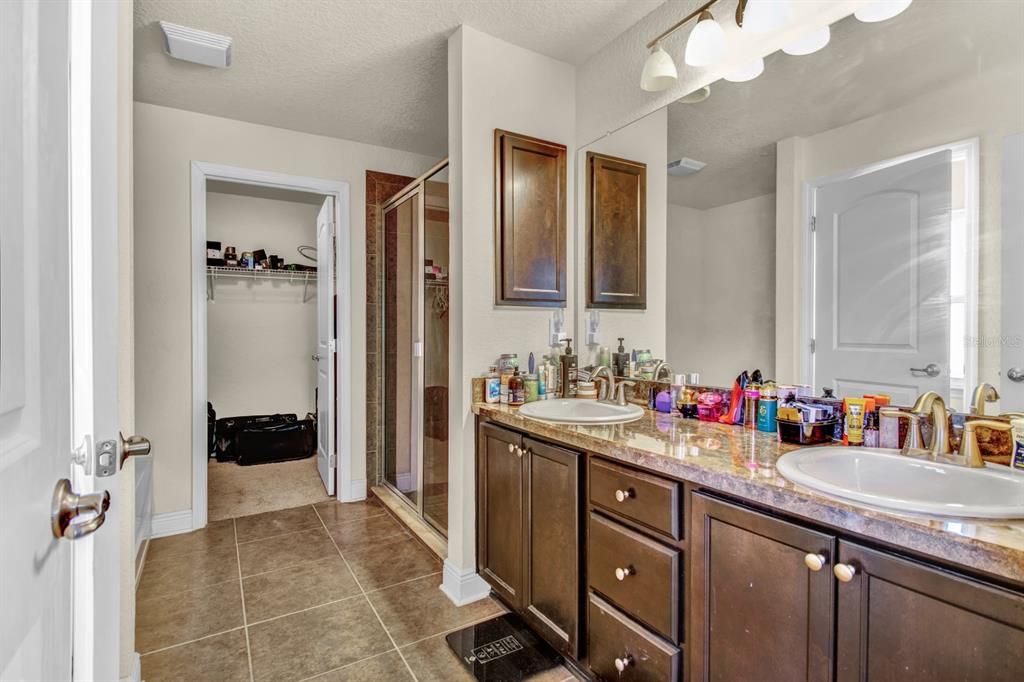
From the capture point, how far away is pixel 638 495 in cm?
140

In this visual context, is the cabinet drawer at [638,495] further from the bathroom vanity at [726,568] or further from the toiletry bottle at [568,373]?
the toiletry bottle at [568,373]

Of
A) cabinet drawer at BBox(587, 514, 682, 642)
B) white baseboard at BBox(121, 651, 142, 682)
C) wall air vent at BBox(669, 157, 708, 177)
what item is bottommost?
white baseboard at BBox(121, 651, 142, 682)

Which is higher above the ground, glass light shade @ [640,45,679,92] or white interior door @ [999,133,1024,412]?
glass light shade @ [640,45,679,92]

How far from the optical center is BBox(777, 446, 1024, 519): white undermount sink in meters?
0.89

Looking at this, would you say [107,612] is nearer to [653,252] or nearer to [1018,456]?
[1018,456]

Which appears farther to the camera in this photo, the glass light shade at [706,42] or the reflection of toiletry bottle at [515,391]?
the reflection of toiletry bottle at [515,391]

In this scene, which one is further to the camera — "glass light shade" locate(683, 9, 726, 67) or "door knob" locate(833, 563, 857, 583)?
"glass light shade" locate(683, 9, 726, 67)

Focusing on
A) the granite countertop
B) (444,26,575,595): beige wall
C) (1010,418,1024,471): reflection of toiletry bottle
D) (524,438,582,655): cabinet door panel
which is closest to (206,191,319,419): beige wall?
(444,26,575,595): beige wall

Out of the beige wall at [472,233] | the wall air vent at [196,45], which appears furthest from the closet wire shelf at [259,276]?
the beige wall at [472,233]

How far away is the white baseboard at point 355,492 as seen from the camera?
3492 mm

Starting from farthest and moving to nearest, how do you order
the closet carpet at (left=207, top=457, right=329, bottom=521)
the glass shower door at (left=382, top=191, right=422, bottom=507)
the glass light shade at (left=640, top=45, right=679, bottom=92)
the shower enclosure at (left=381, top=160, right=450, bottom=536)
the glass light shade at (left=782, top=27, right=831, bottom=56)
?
1. the closet carpet at (left=207, top=457, right=329, bottom=521)
2. the glass shower door at (left=382, top=191, right=422, bottom=507)
3. the shower enclosure at (left=381, top=160, right=450, bottom=536)
4. the glass light shade at (left=640, top=45, right=679, bottom=92)
5. the glass light shade at (left=782, top=27, right=831, bottom=56)

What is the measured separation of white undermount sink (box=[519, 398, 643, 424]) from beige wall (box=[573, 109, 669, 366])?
336 millimetres

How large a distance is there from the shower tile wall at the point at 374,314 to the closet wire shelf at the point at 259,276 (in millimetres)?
1733

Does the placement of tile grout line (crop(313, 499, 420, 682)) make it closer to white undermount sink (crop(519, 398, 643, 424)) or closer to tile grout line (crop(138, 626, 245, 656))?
tile grout line (crop(138, 626, 245, 656))
